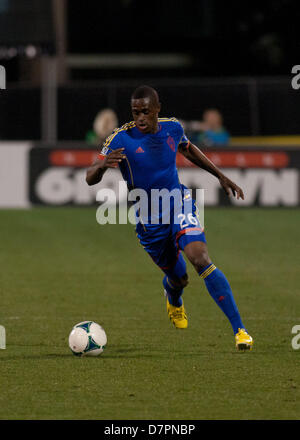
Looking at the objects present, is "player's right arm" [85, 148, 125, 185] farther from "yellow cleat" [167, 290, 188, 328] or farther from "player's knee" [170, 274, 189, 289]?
"yellow cleat" [167, 290, 188, 328]

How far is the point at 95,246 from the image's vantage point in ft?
53.9

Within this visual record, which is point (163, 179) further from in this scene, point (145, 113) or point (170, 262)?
point (170, 262)

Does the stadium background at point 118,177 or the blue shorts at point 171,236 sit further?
the blue shorts at point 171,236

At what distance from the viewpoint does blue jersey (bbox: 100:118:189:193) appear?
28.3 feet

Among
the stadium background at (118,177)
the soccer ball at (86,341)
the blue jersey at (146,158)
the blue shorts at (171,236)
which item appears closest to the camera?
the stadium background at (118,177)

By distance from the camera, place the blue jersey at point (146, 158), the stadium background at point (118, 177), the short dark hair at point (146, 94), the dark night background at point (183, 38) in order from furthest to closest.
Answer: the dark night background at point (183, 38), the blue jersey at point (146, 158), the short dark hair at point (146, 94), the stadium background at point (118, 177)

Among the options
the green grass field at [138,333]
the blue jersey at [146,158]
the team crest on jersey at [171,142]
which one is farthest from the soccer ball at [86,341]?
the team crest on jersey at [171,142]

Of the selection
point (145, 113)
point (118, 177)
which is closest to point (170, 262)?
point (145, 113)

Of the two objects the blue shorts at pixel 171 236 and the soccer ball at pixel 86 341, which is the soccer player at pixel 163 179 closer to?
the blue shorts at pixel 171 236

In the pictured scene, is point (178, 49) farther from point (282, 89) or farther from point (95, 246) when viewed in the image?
point (95, 246)

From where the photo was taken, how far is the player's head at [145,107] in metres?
8.38

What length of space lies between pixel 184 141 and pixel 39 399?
3.14 m

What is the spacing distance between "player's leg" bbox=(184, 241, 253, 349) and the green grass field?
0.91ft
